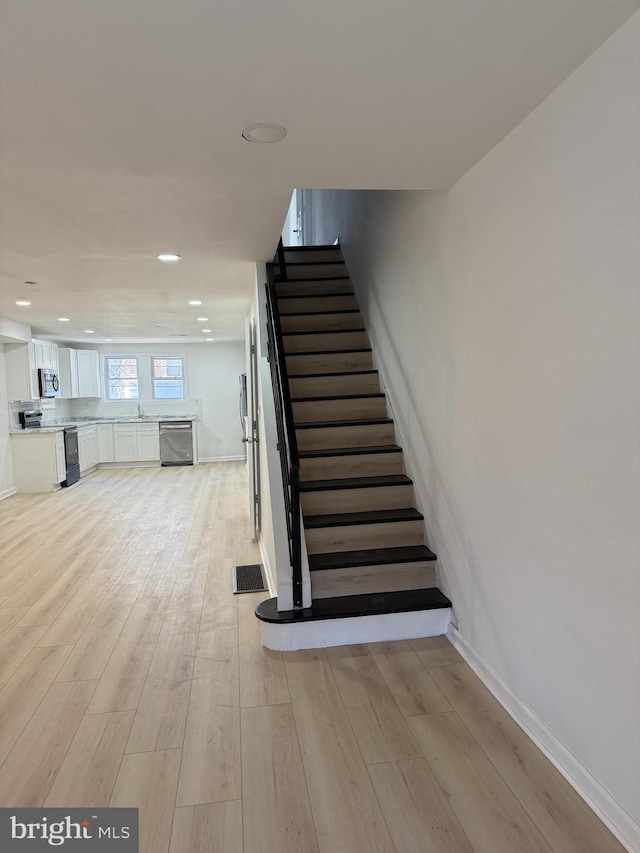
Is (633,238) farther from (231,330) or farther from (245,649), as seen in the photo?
(231,330)

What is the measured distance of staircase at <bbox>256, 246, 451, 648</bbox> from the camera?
9.59 ft

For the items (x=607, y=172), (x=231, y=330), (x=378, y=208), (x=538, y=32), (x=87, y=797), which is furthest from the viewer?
(x=231, y=330)

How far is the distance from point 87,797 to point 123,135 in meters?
2.33

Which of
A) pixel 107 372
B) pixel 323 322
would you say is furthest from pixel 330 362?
pixel 107 372

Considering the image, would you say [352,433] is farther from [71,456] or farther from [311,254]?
[71,456]

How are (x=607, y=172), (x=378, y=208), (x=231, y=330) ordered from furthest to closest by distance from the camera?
(x=231, y=330) → (x=378, y=208) → (x=607, y=172)

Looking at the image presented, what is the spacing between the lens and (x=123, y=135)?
1.90 meters

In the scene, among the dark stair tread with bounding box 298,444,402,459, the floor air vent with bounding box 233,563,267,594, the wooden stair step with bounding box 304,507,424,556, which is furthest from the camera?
the floor air vent with bounding box 233,563,267,594

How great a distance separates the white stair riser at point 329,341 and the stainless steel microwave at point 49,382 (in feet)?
17.0

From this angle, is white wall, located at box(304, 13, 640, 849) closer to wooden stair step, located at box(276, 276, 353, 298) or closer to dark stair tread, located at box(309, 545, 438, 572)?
dark stair tread, located at box(309, 545, 438, 572)

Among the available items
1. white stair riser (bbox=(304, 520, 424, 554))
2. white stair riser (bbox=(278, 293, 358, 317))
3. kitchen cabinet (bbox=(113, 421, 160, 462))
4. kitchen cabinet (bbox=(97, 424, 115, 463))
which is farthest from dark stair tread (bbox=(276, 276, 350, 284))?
kitchen cabinet (bbox=(97, 424, 115, 463))

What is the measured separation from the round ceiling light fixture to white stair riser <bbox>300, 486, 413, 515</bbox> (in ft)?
6.92

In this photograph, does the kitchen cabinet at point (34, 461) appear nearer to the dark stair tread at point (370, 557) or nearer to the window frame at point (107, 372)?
the window frame at point (107, 372)

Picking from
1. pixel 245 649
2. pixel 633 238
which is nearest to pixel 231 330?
pixel 245 649
